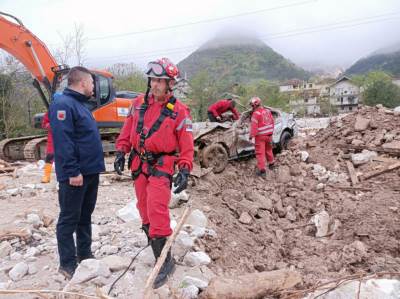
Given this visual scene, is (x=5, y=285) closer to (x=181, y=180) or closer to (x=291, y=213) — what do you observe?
(x=181, y=180)

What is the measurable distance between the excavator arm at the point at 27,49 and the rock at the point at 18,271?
22.7 ft

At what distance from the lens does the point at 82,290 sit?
2961mm

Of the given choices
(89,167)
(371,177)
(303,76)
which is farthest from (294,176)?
(303,76)

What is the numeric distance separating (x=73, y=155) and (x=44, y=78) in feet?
23.5

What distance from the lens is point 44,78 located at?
30.8 feet

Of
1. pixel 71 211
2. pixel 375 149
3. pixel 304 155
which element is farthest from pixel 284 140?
pixel 71 211

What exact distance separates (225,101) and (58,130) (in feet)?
23.4

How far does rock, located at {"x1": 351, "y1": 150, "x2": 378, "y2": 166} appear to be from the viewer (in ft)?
27.1

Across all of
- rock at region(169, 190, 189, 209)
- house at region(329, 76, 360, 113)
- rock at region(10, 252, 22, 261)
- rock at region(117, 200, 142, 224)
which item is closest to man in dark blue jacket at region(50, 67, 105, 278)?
rock at region(10, 252, 22, 261)

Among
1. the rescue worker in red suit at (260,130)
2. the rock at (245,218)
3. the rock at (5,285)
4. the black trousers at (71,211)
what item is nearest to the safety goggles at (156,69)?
the black trousers at (71,211)

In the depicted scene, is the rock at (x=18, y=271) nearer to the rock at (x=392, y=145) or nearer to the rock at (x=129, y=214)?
the rock at (x=129, y=214)

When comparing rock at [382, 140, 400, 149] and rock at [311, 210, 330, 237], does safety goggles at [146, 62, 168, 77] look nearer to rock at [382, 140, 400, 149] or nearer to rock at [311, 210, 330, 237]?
rock at [311, 210, 330, 237]

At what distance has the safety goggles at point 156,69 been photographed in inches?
128

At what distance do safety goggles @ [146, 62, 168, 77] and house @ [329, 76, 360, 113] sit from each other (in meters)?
79.1
